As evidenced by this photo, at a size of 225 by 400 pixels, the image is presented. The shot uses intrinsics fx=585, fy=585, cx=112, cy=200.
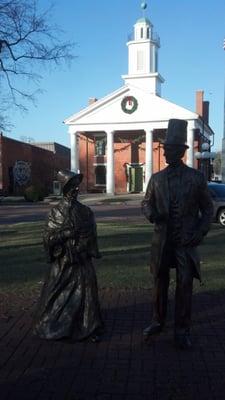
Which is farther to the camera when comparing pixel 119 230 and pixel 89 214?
pixel 119 230

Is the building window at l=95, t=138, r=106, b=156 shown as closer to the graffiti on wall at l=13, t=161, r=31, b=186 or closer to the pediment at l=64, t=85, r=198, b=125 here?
the pediment at l=64, t=85, r=198, b=125

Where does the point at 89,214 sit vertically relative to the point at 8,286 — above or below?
above

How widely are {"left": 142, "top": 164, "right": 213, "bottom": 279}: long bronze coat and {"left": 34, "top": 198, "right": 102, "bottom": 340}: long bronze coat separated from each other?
2.10ft

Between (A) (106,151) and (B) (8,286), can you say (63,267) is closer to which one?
(B) (8,286)

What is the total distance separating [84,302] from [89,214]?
86 cm

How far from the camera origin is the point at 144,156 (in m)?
54.0

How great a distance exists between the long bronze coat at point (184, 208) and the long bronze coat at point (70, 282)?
2.10 ft

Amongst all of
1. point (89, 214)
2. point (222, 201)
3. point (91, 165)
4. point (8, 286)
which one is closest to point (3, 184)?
point (91, 165)

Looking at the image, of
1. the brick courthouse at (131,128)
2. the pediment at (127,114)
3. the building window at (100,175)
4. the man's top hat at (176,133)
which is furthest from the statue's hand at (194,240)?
the building window at (100,175)

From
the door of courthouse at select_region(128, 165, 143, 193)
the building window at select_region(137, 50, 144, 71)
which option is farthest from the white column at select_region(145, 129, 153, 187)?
the building window at select_region(137, 50, 144, 71)

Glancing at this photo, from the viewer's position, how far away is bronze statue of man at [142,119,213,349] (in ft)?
17.9

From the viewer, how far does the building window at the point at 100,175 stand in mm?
54469

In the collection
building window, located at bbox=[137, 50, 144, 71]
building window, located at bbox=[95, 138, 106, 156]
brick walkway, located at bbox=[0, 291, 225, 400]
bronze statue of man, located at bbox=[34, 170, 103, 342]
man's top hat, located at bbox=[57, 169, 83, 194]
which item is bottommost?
brick walkway, located at bbox=[0, 291, 225, 400]

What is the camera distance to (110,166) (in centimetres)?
4991
